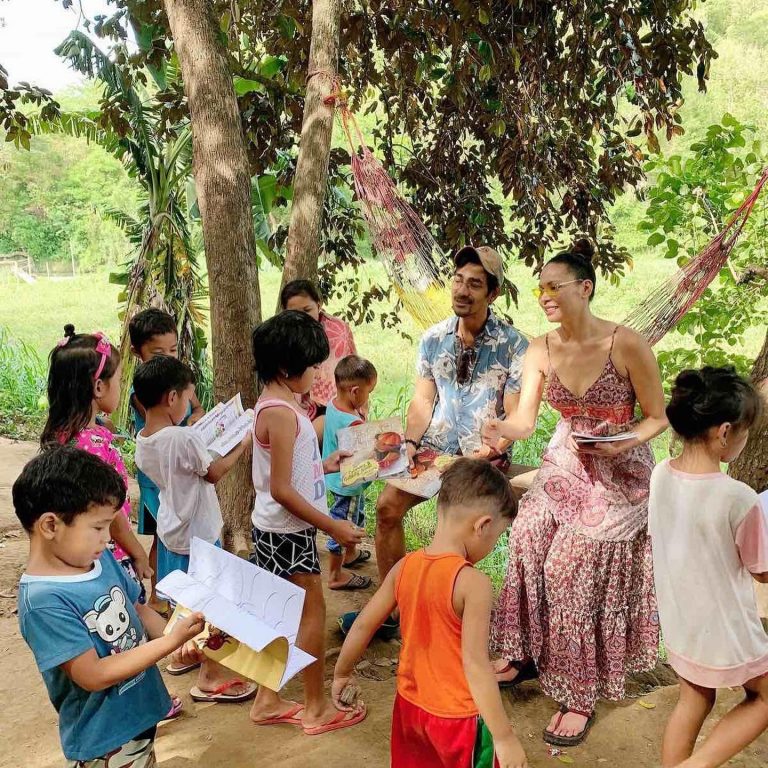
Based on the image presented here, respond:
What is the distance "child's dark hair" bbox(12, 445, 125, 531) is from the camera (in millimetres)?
1415

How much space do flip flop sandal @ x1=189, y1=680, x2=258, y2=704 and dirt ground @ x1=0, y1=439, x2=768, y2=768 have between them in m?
0.02

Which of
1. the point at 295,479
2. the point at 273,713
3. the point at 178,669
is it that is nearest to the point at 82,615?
the point at 295,479

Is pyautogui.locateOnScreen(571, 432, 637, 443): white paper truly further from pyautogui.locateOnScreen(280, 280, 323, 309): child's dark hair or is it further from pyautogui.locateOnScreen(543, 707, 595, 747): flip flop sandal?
pyautogui.locateOnScreen(280, 280, 323, 309): child's dark hair

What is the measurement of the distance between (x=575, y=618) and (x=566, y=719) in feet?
0.98

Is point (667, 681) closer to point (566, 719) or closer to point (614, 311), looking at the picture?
point (566, 719)

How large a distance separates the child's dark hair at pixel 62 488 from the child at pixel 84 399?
2.12 feet

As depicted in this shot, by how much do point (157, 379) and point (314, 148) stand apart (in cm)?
128

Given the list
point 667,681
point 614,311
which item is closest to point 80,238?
point 614,311

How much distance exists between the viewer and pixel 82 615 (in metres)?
1.43

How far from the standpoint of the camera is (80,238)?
26.6 meters

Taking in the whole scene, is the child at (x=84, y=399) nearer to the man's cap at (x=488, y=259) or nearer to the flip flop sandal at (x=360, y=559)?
the man's cap at (x=488, y=259)

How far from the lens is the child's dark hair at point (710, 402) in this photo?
1.77 meters

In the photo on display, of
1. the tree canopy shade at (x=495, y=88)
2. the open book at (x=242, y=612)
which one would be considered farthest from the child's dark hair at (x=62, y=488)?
the tree canopy shade at (x=495, y=88)

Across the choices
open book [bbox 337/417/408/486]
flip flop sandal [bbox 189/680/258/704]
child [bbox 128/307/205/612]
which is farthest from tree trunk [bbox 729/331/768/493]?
child [bbox 128/307/205/612]
